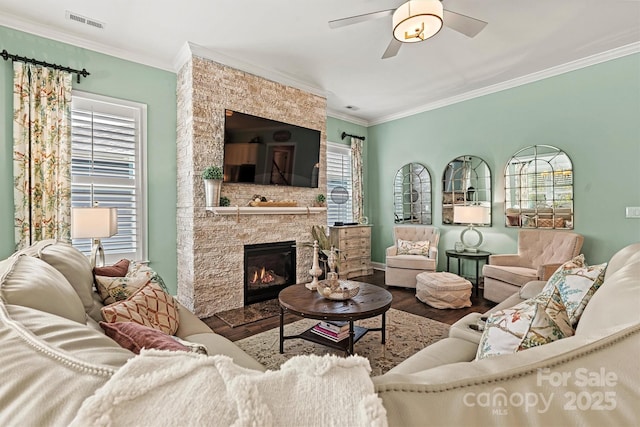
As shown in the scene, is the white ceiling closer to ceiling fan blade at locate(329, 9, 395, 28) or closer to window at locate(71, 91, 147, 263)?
ceiling fan blade at locate(329, 9, 395, 28)

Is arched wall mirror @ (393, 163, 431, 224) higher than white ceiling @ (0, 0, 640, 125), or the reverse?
white ceiling @ (0, 0, 640, 125)

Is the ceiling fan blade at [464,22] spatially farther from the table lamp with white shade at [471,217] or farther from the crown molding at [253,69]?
the table lamp with white shade at [471,217]

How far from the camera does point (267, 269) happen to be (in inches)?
156

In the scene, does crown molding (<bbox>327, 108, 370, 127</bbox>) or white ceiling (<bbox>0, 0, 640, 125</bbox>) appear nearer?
white ceiling (<bbox>0, 0, 640, 125</bbox>)

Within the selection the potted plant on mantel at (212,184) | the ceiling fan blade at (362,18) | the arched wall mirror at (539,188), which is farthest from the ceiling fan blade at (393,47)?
the arched wall mirror at (539,188)

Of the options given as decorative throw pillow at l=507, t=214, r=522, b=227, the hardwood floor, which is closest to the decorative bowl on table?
the hardwood floor

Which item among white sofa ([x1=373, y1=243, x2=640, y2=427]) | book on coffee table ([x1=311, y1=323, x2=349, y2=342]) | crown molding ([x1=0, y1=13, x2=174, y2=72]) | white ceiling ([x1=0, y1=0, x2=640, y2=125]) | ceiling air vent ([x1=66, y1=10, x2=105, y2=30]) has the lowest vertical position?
book on coffee table ([x1=311, y1=323, x2=349, y2=342])

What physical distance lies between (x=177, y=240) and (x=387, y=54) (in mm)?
3206

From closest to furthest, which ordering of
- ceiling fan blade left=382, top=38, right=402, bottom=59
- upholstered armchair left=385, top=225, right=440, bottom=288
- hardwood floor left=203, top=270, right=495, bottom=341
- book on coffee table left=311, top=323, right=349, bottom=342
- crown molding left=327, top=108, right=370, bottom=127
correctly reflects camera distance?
book on coffee table left=311, top=323, right=349, bottom=342
ceiling fan blade left=382, top=38, right=402, bottom=59
hardwood floor left=203, top=270, right=495, bottom=341
upholstered armchair left=385, top=225, right=440, bottom=288
crown molding left=327, top=108, right=370, bottom=127

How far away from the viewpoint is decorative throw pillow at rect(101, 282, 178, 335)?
138 centimetres

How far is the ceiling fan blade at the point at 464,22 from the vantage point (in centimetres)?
226

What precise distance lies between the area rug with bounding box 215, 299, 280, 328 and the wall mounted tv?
62.4 inches

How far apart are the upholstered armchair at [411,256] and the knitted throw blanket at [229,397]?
164 inches

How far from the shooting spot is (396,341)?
103 inches
